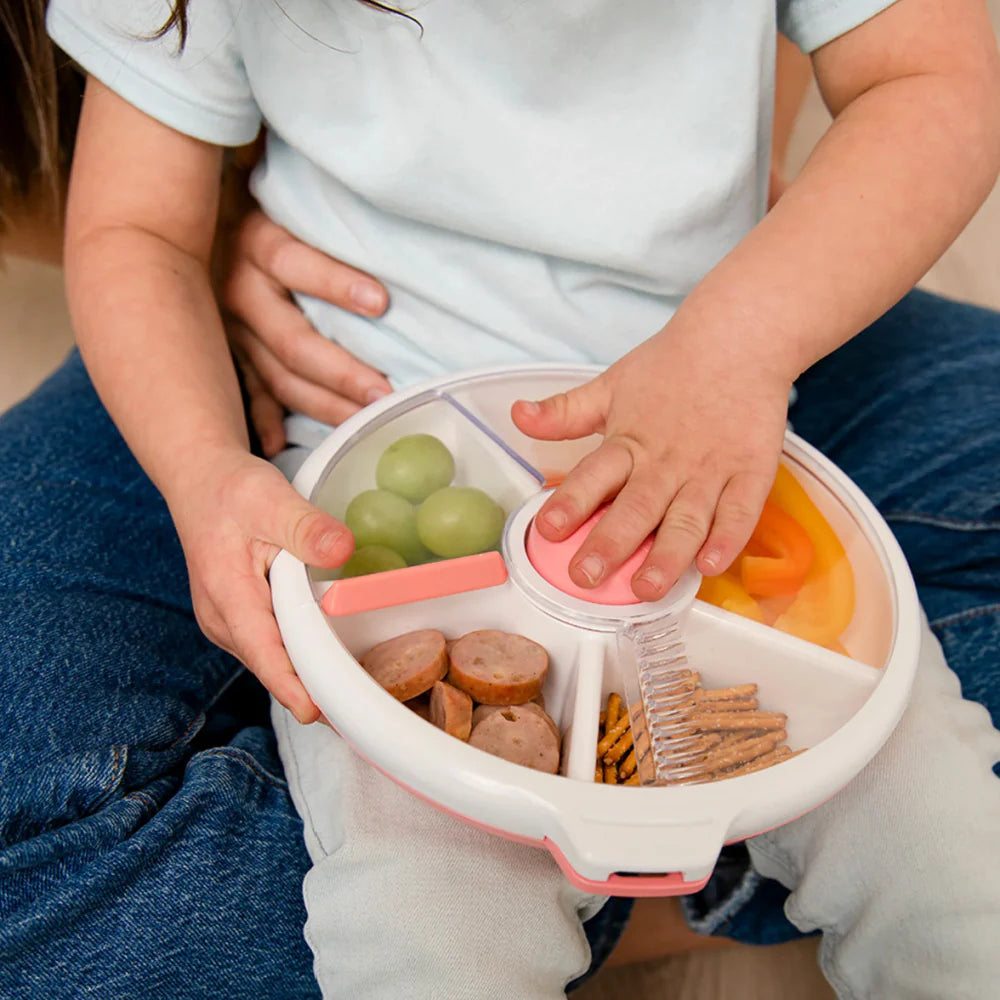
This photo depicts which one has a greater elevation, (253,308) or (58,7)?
(58,7)

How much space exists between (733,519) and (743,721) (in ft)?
0.33

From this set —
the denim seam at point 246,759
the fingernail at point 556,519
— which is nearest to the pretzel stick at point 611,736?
the fingernail at point 556,519

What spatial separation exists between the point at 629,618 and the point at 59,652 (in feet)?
1.07

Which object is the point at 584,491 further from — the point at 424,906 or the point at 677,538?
the point at 424,906

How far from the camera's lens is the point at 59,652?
507 mm

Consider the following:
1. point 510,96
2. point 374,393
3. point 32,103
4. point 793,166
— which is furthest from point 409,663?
point 793,166

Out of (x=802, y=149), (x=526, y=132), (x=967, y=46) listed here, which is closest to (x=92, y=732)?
(x=526, y=132)

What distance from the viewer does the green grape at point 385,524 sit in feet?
1.58

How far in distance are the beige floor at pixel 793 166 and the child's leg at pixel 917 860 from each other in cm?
24

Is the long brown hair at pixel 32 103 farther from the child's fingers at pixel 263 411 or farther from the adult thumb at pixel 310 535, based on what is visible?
the adult thumb at pixel 310 535

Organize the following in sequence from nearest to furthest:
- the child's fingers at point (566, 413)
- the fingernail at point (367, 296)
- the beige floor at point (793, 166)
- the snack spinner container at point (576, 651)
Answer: the snack spinner container at point (576, 651) < the child's fingers at point (566, 413) < the fingernail at point (367, 296) < the beige floor at point (793, 166)

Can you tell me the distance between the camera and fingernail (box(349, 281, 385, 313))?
0.59 metres

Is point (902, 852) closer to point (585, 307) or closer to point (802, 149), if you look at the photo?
point (585, 307)

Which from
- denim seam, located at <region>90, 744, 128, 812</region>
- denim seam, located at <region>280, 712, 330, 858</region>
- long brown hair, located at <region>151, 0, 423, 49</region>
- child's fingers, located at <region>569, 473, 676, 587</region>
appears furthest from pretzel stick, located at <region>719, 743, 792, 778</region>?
long brown hair, located at <region>151, 0, 423, 49</region>
